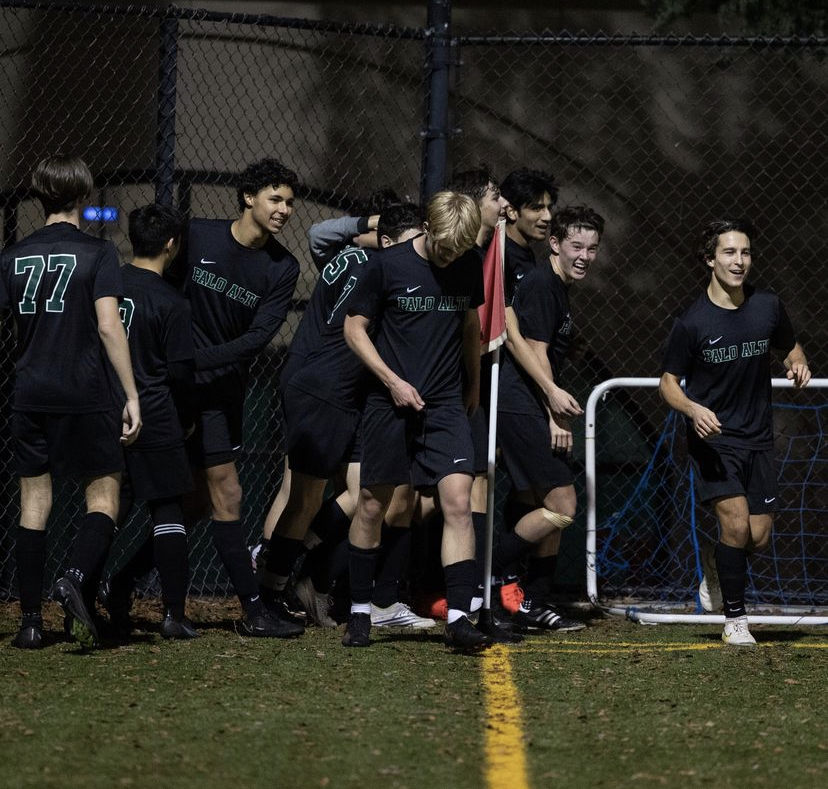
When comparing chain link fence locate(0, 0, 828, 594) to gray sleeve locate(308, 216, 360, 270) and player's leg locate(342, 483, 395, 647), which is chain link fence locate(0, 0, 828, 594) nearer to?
gray sleeve locate(308, 216, 360, 270)

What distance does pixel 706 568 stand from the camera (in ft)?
24.4

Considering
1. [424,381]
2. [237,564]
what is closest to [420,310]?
[424,381]

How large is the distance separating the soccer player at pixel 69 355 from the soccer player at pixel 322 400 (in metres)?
1.02

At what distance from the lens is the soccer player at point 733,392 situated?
6445 mm

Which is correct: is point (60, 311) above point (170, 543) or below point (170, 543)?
above

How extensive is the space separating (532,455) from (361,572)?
4.14 feet

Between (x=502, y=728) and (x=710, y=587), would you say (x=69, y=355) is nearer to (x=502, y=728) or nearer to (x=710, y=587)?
(x=502, y=728)

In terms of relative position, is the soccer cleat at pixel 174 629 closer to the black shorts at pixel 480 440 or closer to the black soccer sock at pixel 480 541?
the black soccer sock at pixel 480 541

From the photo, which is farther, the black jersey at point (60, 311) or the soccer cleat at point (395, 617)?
the soccer cleat at point (395, 617)

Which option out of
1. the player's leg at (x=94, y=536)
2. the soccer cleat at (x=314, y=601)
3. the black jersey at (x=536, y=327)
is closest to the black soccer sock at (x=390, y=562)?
the soccer cleat at (x=314, y=601)

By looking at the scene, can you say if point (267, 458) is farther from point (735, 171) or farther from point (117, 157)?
point (735, 171)

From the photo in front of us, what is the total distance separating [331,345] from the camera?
→ 6641 millimetres

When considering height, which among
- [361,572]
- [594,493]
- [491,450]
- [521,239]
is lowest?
[361,572]

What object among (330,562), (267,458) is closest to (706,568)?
(330,562)
